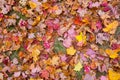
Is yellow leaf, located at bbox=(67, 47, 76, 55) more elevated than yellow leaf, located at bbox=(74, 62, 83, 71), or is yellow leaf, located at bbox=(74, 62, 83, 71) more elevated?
yellow leaf, located at bbox=(67, 47, 76, 55)

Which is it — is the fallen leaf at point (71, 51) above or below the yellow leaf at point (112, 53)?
above

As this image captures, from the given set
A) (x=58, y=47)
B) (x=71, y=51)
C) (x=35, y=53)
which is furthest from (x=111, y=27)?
(x=35, y=53)

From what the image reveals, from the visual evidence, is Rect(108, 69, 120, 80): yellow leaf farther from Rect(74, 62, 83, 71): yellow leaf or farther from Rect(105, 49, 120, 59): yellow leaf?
Rect(74, 62, 83, 71): yellow leaf

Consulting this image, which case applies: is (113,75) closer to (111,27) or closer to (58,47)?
(111,27)

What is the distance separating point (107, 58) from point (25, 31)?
1.05 m

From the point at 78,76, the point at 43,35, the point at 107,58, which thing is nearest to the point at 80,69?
the point at 78,76

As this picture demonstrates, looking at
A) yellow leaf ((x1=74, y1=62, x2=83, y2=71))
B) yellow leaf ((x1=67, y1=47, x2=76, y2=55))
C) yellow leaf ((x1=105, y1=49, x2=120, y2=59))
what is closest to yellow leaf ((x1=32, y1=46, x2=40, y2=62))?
yellow leaf ((x1=67, y1=47, x2=76, y2=55))

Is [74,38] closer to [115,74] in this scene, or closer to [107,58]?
[107,58]

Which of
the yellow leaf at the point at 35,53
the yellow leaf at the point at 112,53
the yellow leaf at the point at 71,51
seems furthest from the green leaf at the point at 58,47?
the yellow leaf at the point at 112,53

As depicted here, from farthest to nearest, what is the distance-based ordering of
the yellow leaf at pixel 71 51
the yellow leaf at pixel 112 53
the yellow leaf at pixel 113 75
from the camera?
the yellow leaf at pixel 71 51, the yellow leaf at pixel 112 53, the yellow leaf at pixel 113 75

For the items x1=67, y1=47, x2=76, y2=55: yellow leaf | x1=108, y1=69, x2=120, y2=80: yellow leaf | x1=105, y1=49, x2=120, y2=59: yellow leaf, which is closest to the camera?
x1=108, y1=69, x2=120, y2=80: yellow leaf

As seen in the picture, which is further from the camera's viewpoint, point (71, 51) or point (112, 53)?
point (71, 51)

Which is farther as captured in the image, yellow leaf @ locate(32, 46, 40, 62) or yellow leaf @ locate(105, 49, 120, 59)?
yellow leaf @ locate(32, 46, 40, 62)

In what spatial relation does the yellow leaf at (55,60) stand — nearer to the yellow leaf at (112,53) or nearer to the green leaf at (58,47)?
the green leaf at (58,47)
